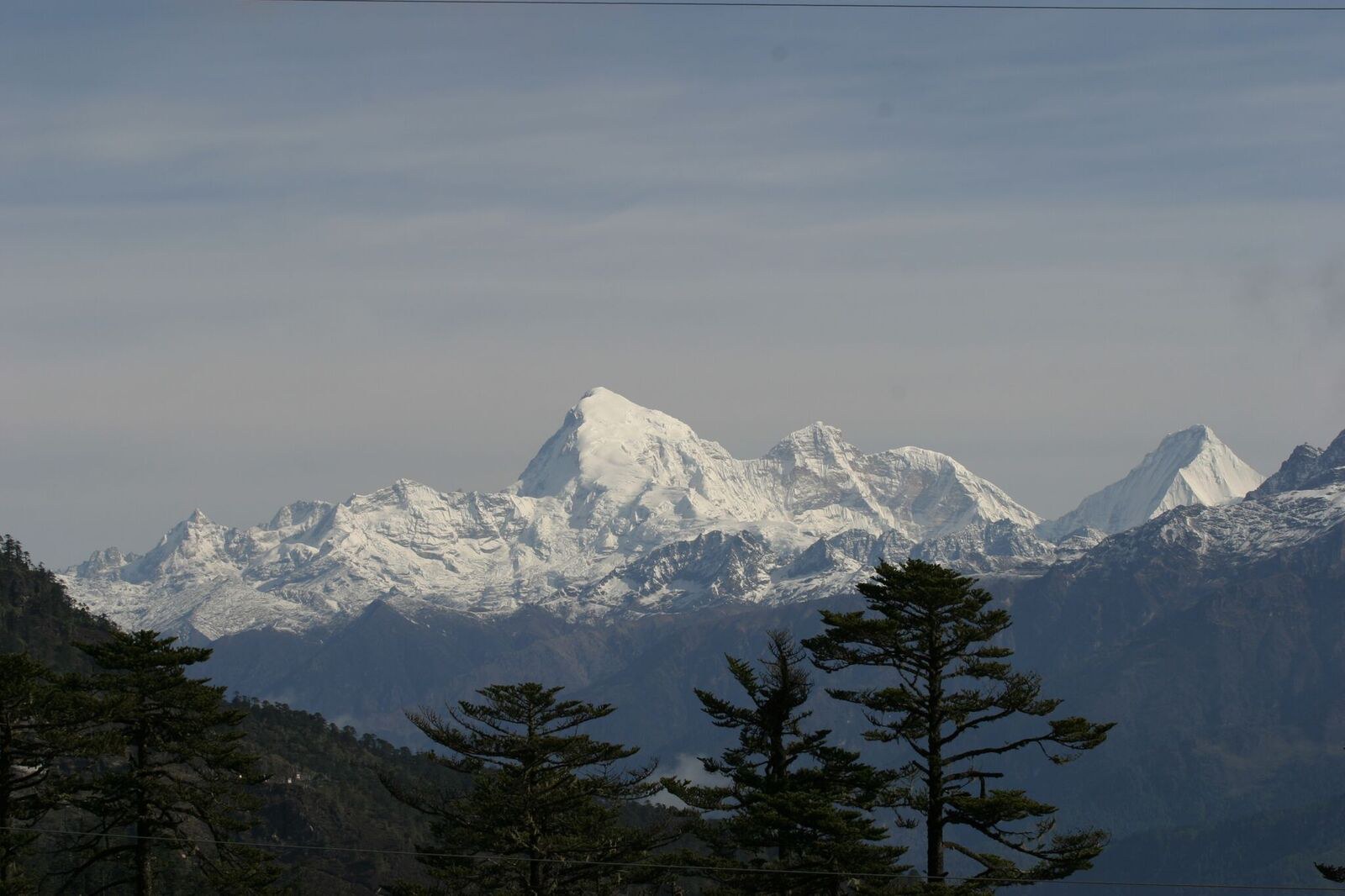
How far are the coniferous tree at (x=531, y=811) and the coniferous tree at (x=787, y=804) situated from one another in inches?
168

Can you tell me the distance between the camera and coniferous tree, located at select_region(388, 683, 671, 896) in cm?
8738

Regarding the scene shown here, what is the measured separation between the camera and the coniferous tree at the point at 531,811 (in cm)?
8738

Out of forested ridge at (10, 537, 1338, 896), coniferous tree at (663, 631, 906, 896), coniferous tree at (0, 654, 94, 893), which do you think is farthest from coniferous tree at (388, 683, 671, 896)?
coniferous tree at (0, 654, 94, 893)

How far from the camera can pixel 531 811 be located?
8862 centimetres

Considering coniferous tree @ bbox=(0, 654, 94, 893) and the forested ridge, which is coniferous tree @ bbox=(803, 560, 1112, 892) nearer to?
the forested ridge

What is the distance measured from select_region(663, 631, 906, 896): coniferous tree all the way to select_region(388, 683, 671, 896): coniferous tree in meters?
4.27

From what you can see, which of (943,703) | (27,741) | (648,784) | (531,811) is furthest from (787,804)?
(27,741)

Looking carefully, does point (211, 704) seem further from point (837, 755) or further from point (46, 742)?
point (837, 755)

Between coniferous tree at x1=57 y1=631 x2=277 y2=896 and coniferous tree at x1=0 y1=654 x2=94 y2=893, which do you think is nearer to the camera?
coniferous tree at x1=0 y1=654 x2=94 y2=893

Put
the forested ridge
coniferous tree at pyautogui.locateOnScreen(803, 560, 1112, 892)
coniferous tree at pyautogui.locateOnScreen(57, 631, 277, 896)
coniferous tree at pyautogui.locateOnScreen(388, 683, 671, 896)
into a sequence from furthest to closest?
1. coniferous tree at pyautogui.locateOnScreen(388, 683, 671, 896)
2. coniferous tree at pyautogui.locateOnScreen(57, 631, 277, 896)
3. the forested ridge
4. coniferous tree at pyautogui.locateOnScreen(803, 560, 1112, 892)

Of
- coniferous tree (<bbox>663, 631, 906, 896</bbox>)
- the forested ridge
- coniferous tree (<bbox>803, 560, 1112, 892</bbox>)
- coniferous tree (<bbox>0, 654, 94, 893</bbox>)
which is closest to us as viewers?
coniferous tree (<bbox>803, 560, 1112, 892</bbox>)

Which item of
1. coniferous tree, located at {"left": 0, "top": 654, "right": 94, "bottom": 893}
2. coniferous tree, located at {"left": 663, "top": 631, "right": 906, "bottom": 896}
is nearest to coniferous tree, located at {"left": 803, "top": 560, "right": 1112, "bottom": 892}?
coniferous tree, located at {"left": 663, "top": 631, "right": 906, "bottom": 896}

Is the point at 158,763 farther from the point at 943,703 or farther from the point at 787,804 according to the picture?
the point at 943,703

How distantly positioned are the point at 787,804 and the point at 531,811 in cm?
1480
